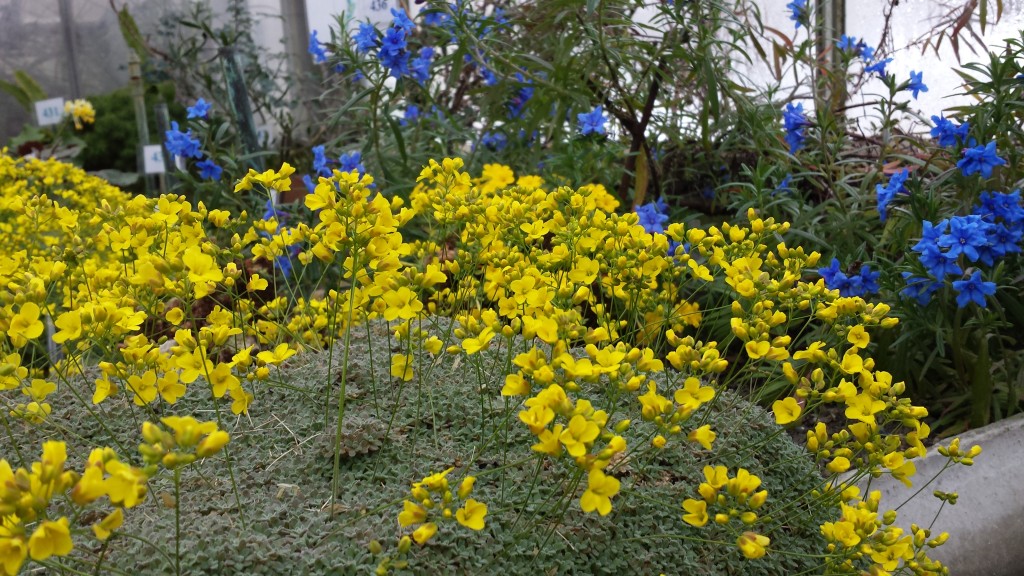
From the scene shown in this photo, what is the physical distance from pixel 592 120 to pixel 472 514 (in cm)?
183

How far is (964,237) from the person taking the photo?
151 centimetres

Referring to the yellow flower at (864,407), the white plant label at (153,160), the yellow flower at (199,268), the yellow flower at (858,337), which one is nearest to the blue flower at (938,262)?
the yellow flower at (858,337)

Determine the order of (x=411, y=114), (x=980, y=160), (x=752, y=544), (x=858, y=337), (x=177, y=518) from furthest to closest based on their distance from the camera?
(x=411, y=114) < (x=980, y=160) < (x=858, y=337) < (x=752, y=544) < (x=177, y=518)

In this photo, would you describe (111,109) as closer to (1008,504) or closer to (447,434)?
(447,434)

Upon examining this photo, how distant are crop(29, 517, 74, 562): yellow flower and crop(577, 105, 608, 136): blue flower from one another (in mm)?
2071

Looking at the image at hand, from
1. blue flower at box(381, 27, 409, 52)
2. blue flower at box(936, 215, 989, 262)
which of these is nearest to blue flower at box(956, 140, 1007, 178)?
blue flower at box(936, 215, 989, 262)

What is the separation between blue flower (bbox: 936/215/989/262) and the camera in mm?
1479

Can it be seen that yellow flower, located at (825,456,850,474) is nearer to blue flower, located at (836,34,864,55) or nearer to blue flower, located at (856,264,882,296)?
blue flower, located at (856,264,882,296)

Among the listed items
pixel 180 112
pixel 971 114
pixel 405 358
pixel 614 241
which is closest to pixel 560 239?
pixel 614 241

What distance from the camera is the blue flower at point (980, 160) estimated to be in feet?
5.48

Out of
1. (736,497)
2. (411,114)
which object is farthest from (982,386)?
(411,114)

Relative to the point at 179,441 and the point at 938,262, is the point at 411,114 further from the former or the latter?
the point at 179,441

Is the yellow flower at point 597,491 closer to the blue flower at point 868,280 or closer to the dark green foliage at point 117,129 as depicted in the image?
the blue flower at point 868,280

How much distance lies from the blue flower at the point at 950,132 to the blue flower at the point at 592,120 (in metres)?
0.94
